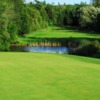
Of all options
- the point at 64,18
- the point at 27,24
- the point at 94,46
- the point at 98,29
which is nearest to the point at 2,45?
the point at 94,46

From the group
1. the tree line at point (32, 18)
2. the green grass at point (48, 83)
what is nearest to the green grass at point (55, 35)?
the tree line at point (32, 18)

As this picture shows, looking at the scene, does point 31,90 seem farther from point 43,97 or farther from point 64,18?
point 64,18

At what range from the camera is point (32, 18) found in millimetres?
108438

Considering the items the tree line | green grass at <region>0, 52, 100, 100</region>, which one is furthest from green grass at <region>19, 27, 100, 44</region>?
green grass at <region>0, 52, 100, 100</region>

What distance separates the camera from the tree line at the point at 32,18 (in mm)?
57675

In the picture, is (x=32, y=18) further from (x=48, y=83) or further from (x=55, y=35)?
(x=48, y=83)

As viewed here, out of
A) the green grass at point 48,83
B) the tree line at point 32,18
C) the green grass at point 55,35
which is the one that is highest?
the green grass at point 48,83

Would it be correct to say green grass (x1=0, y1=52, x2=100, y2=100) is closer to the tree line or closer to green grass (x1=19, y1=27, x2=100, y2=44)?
the tree line

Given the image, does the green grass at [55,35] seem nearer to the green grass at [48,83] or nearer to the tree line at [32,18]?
the tree line at [32,18]

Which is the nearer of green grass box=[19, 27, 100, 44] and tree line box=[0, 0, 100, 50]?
tree line box=[0, 0, 100, 50]

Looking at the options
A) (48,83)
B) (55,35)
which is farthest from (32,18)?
(48,83)

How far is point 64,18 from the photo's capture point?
146625mm

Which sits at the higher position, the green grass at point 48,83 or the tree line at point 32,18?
the green grass at point 48,83

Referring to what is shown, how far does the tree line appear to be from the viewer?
57675 mm
